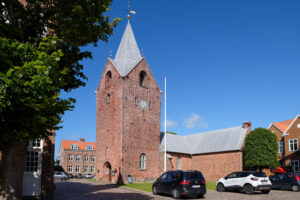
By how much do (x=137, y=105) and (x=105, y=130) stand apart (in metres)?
4.95

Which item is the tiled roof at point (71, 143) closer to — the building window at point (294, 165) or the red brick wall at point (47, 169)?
the building window at point (294, 165)

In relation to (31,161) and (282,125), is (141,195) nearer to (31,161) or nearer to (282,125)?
(31,161)

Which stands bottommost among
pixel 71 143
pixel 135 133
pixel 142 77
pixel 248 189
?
pixel 248 189

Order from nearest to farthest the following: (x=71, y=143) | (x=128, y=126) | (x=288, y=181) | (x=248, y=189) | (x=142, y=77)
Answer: (x=248, y=189) < (x=288, y=181) < (x=128, y=126) < (x=142, y=77) < (x=71, y=143)

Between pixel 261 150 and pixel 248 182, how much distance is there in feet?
44.9

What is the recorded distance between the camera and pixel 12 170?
8125 millimetres

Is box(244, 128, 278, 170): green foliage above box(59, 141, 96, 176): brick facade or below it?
above

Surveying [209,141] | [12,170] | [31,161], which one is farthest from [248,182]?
[209,141]

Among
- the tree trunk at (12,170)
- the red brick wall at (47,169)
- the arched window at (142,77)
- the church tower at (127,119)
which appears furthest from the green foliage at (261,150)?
the tree trunk at (12,170)

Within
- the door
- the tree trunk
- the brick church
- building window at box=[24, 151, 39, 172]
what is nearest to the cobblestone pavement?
the door

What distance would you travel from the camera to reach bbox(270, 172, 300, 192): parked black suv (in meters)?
22.2

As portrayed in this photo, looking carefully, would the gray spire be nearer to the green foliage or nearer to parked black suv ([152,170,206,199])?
the green foliage

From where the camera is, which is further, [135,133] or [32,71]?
[135,133]

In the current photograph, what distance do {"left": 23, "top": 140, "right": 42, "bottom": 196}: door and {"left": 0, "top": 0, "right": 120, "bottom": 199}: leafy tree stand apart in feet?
24.6
